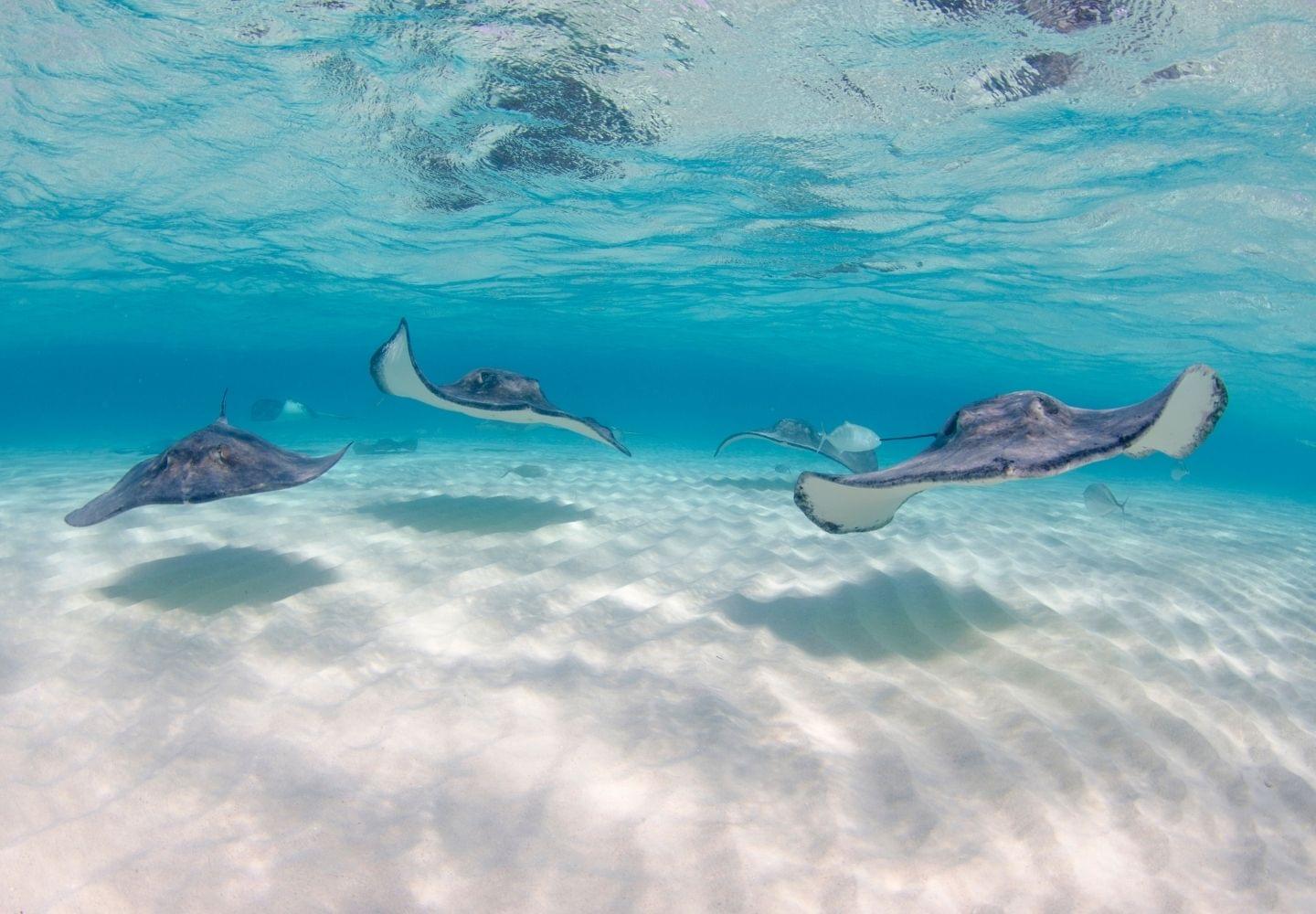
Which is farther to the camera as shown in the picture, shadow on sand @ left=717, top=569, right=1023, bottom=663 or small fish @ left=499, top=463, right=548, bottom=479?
small fish @ left=499, top=463, right=548, bottom=479

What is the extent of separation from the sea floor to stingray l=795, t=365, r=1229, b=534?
115 centimetres

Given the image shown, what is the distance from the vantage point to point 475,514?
8023 mm

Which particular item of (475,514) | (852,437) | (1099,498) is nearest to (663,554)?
(475,514)

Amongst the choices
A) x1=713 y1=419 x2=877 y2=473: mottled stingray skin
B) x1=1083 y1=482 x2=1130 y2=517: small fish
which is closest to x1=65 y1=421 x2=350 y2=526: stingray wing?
x1=713 y1=419 x2=877 y2=473: mottled stingray skin

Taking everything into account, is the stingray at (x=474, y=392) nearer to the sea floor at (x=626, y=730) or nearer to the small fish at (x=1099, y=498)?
the sea floor at (x=626, y=730)

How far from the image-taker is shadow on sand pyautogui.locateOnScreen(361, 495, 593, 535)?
7234mm

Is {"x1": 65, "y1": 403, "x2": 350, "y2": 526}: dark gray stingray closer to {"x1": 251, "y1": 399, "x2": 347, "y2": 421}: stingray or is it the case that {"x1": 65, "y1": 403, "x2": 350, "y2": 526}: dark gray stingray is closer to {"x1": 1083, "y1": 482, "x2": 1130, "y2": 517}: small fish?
{"x1": 1083, "y1": 482, "x2": 1130, "y2": 517}: small fish

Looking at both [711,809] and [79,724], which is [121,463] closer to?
[79,724]

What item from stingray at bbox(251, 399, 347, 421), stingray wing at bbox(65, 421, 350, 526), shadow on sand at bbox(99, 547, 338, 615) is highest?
stingray wing at bbox(65, 421, 350, 526)

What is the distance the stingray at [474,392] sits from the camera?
5.72 m

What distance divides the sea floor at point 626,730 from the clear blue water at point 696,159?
7548mm

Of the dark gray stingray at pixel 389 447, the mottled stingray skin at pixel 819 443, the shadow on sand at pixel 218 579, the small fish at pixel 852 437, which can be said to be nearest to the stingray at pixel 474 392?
the shadow on sand at pixel 218 579

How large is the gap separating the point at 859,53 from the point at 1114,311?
1867 centimetres

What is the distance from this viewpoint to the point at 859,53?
30.5 feet
